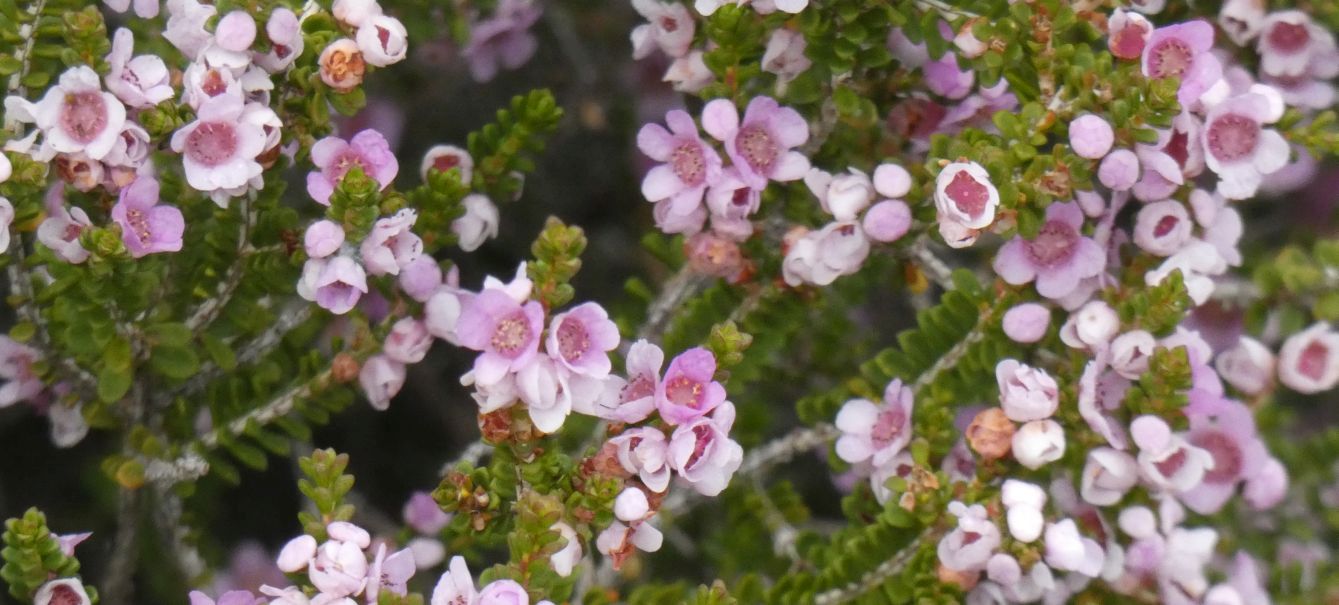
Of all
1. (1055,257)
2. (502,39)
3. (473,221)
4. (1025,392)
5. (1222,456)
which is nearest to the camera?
(1025,392)

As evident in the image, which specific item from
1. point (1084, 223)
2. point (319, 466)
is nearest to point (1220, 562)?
point (1084, 223)

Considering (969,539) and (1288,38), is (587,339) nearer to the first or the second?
(969,539)

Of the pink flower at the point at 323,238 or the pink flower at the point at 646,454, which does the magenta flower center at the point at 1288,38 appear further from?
the pink flower at the point at 323,238

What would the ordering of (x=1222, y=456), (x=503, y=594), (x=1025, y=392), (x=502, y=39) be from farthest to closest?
(x=502, y=39), (x=1222, y=456), (x=1025, y=392), (x=503, y=594)

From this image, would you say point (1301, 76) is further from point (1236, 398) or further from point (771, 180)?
point (771, 180)

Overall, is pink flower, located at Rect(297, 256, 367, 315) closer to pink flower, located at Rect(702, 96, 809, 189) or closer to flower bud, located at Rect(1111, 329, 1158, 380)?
pink flower, located at Rect(702, 96, 809, 189)

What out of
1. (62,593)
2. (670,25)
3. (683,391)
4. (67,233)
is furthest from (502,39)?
(62,593)

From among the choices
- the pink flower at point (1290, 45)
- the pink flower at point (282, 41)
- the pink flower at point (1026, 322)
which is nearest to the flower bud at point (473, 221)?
the pink flower at point (282, 41)
